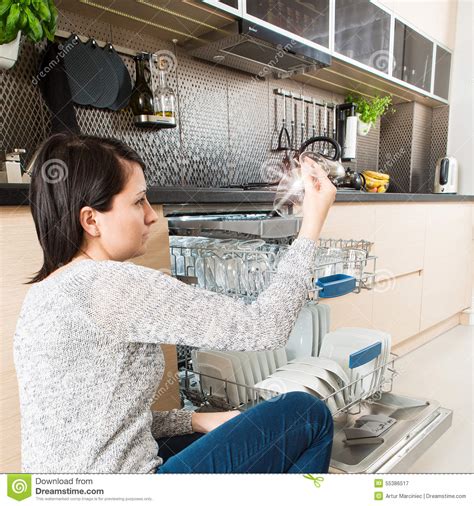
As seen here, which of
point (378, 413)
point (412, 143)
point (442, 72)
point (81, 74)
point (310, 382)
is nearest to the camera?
point (310, 382)

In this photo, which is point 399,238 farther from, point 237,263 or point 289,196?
point 237,263

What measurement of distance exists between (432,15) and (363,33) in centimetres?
92

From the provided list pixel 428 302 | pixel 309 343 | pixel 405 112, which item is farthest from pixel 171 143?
pixel 405 112

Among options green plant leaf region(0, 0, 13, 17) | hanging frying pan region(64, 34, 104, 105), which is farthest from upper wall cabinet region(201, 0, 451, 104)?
green plant leaf region(0, 0, 13, 17)

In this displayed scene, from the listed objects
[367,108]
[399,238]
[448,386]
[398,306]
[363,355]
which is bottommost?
[448,386]

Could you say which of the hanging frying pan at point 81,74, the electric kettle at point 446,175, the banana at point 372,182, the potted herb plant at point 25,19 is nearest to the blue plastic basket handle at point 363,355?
the potted herb plant at point 25,19

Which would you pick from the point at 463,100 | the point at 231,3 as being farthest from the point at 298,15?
the point at 463,100

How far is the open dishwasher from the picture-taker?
90cm

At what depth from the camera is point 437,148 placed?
3.30 m

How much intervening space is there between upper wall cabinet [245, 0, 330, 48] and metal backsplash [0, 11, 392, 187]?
39 cm

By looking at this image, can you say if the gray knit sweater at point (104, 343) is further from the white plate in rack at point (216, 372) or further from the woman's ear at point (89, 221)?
the white plate in rack at point (216, 372)

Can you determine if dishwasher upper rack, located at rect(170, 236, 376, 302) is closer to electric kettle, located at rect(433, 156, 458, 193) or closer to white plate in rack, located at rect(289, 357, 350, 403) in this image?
white plate in rack, located at rect(289, 357, 350, 403)

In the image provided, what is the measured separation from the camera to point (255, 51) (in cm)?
185
